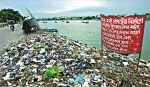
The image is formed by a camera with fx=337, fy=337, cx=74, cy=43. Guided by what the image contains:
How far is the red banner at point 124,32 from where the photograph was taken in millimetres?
10180

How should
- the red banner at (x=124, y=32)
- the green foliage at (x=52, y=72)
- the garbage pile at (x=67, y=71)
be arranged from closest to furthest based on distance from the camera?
the garbage pile at (x=67, y=71) < the green foliage at (x=52, y=72) < the red banner at (x=124, y=32)

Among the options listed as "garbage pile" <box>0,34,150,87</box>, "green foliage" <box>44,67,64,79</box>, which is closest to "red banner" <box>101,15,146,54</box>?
"garbage pile" <box>0,34,150,87</box>

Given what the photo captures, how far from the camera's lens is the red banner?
10180mm

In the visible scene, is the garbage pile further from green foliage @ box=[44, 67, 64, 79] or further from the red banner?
the red banner

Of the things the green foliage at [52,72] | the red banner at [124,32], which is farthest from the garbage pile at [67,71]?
the red banner at [124,32]

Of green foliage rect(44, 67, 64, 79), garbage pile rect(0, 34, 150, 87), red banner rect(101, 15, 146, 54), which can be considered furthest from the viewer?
red banner rect(101, 15, 146, 54)

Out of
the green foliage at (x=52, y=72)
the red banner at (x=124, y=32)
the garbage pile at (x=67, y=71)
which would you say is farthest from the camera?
the red banner at (x=124, y=32)

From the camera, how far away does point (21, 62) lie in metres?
12.7

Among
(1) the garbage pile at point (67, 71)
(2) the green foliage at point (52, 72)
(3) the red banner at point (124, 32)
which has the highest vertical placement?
(3) the red banner at point (124, 32)

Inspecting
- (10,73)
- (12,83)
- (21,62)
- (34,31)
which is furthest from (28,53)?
(34,31)

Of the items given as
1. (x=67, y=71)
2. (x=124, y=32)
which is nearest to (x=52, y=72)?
(x=67, y=71)

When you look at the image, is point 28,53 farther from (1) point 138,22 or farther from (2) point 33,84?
(1) point 138,22

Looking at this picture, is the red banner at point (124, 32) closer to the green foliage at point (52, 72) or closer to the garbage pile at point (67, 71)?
the garbage pile at point (67, 71)

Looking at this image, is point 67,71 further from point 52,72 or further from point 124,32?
point 124,32
